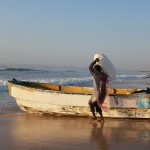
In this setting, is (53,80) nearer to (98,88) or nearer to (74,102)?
(74,102)

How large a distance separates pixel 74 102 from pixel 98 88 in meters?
0.85

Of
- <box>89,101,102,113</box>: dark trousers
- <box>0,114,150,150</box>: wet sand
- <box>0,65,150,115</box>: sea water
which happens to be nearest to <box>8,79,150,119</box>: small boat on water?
<box>89,101,102,113</box>: dark trousers

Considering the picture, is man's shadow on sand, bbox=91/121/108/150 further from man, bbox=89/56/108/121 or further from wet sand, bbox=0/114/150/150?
man, bbox=89/56/108/121

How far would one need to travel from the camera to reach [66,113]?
30.1ft

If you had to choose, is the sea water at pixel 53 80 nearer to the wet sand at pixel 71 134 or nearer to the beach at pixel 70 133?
the beach at pixel 70 133

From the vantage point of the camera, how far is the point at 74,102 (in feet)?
29.4

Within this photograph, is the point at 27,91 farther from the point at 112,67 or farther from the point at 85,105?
the point at 112,67

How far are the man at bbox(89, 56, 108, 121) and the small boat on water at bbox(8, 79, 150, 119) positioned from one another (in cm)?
18

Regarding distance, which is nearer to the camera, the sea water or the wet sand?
the wet sand

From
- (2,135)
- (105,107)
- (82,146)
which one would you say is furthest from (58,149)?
(105,107)

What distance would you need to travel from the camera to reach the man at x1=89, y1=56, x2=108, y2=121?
8.45 metres

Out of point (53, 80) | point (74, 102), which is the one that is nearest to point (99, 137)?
point (74, 102)

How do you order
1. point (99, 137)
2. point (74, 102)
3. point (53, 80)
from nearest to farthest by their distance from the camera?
point (99, 137) → point (74, 102) → point (53, 80)

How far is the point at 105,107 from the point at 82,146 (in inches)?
112
